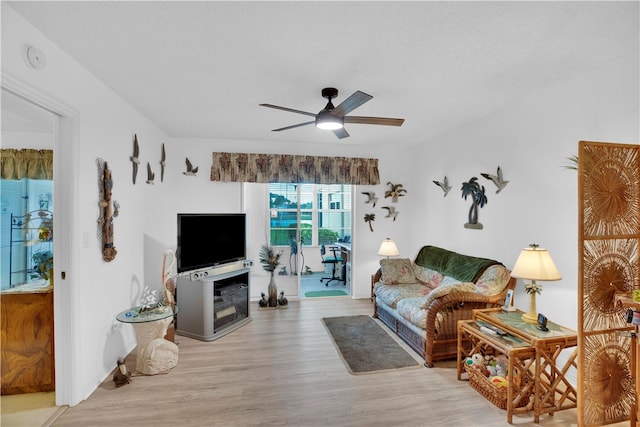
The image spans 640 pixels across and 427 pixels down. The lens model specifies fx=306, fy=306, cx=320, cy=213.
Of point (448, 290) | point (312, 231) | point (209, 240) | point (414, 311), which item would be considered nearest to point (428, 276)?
point (414, 311)

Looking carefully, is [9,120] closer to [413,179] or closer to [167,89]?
[167,89]

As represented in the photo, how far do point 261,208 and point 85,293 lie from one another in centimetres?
296

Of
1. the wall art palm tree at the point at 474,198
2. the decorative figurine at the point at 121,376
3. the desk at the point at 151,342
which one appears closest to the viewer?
the decorative figurine at the point at 121,376

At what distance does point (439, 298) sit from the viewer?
297 centimetres

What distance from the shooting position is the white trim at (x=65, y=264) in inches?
90.8

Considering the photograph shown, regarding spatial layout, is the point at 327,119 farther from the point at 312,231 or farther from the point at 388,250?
the point at 312,231

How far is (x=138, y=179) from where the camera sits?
3486 mm

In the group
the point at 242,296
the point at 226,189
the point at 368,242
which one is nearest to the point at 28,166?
the point at 226,189

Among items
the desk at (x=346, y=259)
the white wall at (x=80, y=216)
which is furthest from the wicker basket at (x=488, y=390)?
the desk at (x=346, y=259)

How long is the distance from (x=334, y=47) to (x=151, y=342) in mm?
2966

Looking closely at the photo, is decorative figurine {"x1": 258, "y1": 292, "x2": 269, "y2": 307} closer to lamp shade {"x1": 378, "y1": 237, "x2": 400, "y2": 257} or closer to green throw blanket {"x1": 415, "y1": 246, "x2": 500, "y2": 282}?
lamp shade {"x1": 378, "y1": 237, "x2": 400, "y2": 257}

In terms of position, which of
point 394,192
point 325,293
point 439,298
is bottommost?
point 325,293

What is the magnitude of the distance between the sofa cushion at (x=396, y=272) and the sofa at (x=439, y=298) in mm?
14

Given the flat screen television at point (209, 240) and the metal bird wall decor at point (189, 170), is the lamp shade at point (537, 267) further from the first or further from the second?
the metal bird wall decor at point (189, 170)
